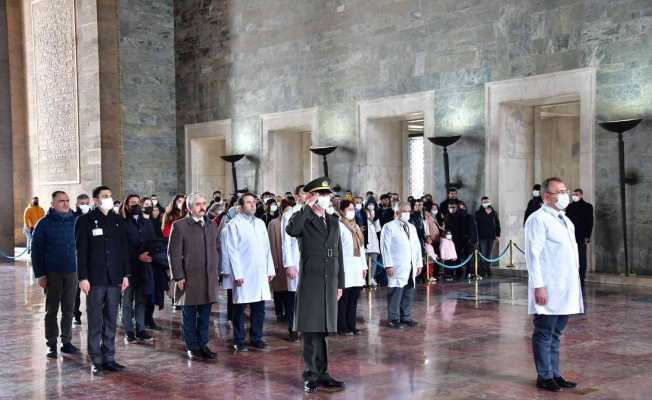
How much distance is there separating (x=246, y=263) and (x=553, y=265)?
10.7 feet

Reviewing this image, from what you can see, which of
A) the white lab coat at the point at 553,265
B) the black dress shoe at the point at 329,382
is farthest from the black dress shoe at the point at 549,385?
the black dress shoe at the point at 329,382

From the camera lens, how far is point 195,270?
752 centimetres

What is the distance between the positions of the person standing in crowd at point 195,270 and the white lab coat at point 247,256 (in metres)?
0.27

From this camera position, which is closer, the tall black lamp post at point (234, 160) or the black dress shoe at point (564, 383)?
the black dress shoe at point (564, 383)

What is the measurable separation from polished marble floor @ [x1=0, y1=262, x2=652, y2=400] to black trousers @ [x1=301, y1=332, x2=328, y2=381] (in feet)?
0.64

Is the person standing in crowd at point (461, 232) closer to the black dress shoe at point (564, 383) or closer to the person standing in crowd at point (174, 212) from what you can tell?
the person standing in crowd at point (174, 212)

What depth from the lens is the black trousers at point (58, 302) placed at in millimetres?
8133

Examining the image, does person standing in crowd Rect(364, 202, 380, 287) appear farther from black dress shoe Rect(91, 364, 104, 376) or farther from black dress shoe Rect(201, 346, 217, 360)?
black dress shoe Rect(91, 364, 104, 376)

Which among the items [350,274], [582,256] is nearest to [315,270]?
[350,274]

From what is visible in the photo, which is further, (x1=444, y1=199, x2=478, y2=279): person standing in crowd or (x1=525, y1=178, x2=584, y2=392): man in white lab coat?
(x1=444, y1=199, x2=478, y2=279): person standing in crowd

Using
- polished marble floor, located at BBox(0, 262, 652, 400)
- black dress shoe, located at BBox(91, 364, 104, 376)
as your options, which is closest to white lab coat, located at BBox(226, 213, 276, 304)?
polished marble floor, located at BBox(0, 262, 652, 400)

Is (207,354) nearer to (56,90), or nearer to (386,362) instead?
(386,362)

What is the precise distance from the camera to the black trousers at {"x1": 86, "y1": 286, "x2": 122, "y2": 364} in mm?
7113

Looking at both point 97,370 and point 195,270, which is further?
point 195,270
